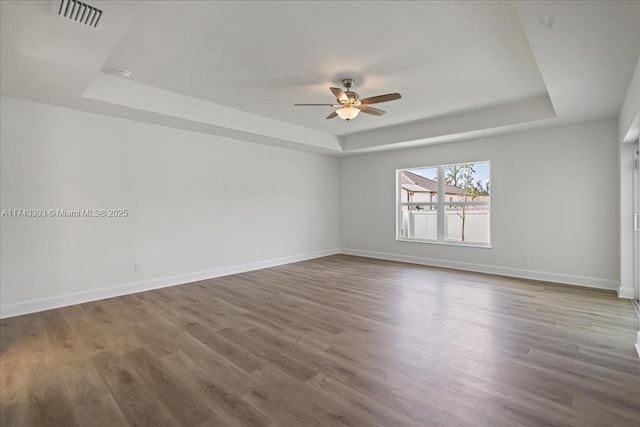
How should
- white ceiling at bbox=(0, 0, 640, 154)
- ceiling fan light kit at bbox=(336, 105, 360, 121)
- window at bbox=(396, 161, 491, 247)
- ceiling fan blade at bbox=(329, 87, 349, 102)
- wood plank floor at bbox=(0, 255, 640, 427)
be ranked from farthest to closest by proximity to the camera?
window at bbox=(396, 161, 491, 247), ceiling fan light kit at bbox=(336, 105, 360, 121), ceiling fan blade at bbox=(329, 87, 349, 102), white ceiling at bbox=(0, 0, 640, 154), wood plank floor at bbox=(0, 255, 640, 427)

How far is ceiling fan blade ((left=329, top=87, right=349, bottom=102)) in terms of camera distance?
328 cm

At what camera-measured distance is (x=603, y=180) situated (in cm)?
437

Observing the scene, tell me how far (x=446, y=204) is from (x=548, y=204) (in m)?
1.67

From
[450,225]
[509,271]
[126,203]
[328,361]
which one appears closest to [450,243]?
[450,225]

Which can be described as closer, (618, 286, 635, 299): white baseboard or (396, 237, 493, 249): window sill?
(618, 286, 635, 299): white baseboard

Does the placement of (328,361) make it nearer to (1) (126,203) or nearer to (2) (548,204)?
(1) (126,203)

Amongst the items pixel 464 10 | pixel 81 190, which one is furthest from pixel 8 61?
pixel 464 10

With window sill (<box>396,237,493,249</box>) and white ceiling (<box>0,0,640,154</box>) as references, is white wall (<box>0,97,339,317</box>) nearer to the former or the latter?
white ceiling (<box>0,0,640,154</box>)

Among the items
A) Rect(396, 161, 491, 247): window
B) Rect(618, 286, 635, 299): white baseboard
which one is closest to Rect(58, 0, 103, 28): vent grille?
Rect(396, 161, 491, 247): window

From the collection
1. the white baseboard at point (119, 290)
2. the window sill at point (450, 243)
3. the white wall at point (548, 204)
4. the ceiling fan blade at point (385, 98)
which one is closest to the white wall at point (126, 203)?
the white baseboard at point (119, 290)

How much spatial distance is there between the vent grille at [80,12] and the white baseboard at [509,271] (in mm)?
5969

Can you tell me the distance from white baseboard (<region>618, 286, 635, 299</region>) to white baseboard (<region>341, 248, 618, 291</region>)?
38 centimetres

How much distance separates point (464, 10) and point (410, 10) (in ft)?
1.32

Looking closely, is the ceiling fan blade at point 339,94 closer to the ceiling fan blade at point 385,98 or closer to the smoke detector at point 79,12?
the ceiling fan blade at point 385,98
